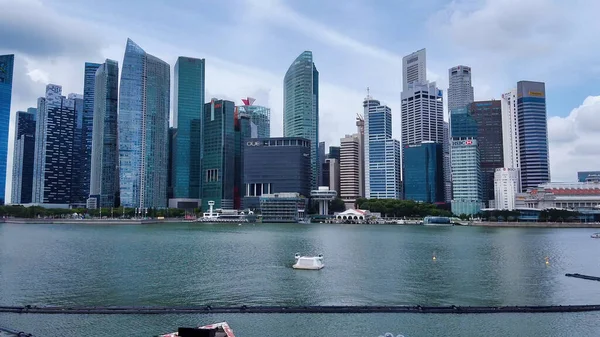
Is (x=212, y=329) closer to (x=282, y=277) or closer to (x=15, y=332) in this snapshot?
(x=15, y=332)

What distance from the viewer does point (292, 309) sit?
121 feet

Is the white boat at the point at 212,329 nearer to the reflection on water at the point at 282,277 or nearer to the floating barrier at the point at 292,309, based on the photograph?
the floating barrier at the point at 292,309

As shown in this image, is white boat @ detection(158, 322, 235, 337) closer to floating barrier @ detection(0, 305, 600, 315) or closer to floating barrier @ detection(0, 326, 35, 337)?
floating barrier @ detection(0, 305, 600, 315)

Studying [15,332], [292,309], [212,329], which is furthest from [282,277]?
[15,332]

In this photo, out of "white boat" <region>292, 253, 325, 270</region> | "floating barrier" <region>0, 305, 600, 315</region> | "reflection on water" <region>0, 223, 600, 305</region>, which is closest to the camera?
"floating barrier" <region>0, 305, 600, 315</region>

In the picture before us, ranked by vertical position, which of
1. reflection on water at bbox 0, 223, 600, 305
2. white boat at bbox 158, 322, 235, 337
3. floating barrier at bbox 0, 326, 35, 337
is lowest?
reflection on water at bbox 0, 223, 600, 305

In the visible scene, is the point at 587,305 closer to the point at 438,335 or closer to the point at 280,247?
the point at 438,335

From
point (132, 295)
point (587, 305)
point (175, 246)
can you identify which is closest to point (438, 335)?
point (587, 305)

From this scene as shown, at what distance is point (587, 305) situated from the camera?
38.2 meters

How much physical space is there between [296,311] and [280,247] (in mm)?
52104

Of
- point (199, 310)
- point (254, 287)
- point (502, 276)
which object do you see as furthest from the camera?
point (502, 276)

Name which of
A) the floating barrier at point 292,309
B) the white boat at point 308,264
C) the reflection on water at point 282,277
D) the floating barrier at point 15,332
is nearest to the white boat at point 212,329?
the floating barrier at point 292,309

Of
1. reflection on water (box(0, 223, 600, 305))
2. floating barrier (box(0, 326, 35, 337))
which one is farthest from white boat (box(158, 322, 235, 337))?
reflection on water (box(0, 223, 600, 305))

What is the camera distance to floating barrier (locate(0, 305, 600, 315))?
117ft
